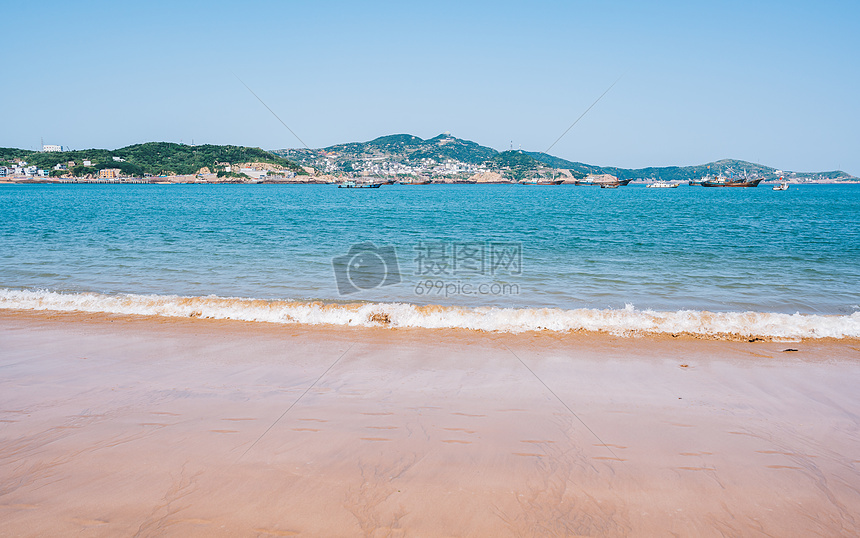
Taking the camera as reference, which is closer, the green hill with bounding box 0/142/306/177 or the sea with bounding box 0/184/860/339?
the sea with bounding box 0/184/860/339

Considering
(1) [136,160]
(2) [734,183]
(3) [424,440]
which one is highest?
(1) [136,160]

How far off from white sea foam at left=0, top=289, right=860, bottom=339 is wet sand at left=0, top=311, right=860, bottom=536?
1.18 m

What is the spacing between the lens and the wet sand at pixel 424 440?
3314 mm

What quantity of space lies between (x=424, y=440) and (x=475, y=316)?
493cm

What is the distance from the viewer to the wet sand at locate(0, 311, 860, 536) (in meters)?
3.31

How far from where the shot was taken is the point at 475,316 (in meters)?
9.13

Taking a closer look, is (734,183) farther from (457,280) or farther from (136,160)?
(136,160)

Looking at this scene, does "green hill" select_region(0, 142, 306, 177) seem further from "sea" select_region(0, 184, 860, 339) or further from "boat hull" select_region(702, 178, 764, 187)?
"boat hull" select_region(702, 178, 764, 187)

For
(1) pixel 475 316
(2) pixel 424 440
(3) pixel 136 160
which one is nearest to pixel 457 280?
(1) pixel 475 316

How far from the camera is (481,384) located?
19.3ft

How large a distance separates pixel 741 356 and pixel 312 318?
25.3 feet

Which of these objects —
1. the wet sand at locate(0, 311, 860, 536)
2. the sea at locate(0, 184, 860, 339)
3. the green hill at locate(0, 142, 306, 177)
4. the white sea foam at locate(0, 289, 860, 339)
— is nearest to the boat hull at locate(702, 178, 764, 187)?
the sea at locate(0, 184, 860, 339)

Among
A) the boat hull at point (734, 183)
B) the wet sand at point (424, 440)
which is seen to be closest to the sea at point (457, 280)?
the wet sand at point (424, 440)

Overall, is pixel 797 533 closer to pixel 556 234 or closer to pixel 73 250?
pixel 73 250
